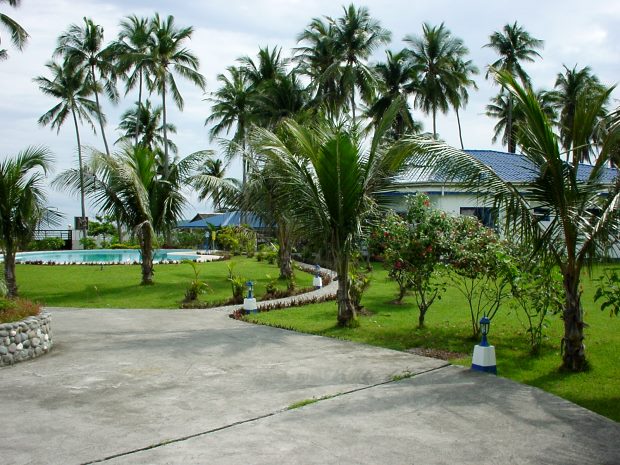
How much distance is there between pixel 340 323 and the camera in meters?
10.7

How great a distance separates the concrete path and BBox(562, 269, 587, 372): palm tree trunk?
3.64ft

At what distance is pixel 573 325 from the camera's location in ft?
23.3

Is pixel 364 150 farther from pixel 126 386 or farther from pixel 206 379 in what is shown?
pixel 126 386

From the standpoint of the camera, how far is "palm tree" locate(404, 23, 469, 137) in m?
36.7

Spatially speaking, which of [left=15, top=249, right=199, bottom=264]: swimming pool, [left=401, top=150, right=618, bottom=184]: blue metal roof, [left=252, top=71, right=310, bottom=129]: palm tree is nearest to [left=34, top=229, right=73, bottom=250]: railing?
[left=15, top=249, right=199, bottom=264]: swimming pool

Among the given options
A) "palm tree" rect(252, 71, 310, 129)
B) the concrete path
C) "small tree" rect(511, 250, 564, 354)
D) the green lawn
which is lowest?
the concrete path

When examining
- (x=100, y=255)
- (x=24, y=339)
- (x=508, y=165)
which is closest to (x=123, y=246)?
(x=100, y=255)

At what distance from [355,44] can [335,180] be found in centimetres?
2469

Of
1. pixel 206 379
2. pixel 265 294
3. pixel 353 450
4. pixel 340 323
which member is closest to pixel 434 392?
pixel 353 450

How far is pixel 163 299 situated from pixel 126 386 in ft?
28.6

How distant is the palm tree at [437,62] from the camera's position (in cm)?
3666

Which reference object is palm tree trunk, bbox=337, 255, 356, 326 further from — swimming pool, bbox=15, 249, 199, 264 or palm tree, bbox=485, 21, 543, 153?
palm tree, bbox=485, 21, 543, 153

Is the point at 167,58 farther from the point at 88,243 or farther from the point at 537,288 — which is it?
the point at 537,288

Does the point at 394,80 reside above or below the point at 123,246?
above
